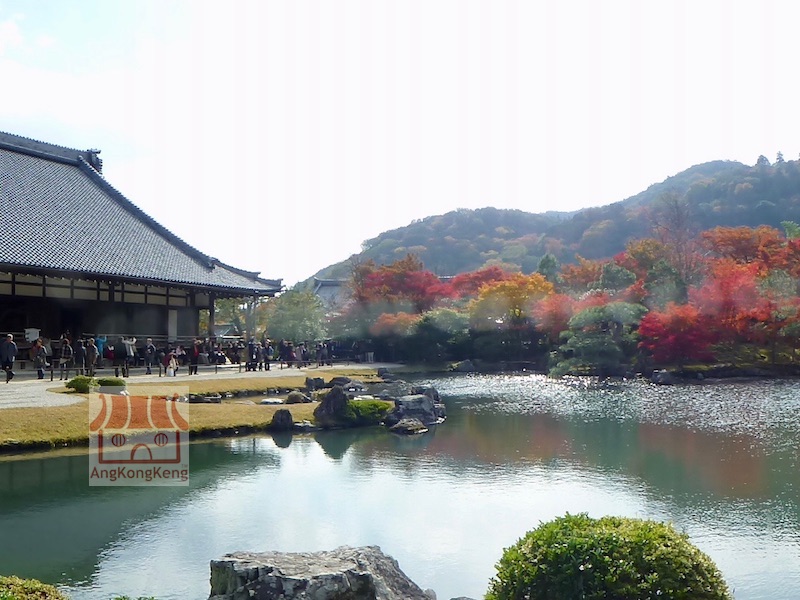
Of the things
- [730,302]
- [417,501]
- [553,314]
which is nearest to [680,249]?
[553,314]

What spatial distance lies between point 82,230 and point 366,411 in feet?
43.0

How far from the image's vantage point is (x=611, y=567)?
13.8 feet

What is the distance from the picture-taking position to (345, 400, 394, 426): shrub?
57.9 ft

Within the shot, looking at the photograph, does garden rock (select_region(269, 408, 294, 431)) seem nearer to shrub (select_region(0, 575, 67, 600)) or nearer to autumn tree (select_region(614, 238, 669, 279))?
shrub (select_region(0, 575, 67, 600))

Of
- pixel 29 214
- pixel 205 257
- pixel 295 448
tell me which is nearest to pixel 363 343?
pixel 205 257

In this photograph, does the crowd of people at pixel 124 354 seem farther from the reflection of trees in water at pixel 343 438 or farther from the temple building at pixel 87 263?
the reflection of trees in water at pixel 343 438

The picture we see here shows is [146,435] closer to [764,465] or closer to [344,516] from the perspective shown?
[344,516]

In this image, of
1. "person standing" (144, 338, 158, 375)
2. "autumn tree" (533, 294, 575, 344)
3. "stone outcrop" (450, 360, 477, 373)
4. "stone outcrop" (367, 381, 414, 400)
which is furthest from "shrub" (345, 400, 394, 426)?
"autumn tree" (533, 294, 575, 344)

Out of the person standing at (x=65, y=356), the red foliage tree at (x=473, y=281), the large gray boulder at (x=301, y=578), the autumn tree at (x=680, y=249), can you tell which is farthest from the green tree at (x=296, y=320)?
the large gray boulder at (x=301, y=578)

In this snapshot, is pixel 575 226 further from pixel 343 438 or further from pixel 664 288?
pixel 343 438

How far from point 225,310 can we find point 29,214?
2890 centimetres

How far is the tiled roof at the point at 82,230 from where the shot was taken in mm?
21984

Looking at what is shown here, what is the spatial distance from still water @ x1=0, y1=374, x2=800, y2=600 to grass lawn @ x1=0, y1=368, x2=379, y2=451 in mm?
712

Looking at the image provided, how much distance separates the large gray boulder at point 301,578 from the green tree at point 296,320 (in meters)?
35.8
